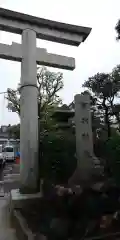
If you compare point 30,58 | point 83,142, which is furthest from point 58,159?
point 30,58

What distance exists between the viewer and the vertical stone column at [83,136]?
5484 mm

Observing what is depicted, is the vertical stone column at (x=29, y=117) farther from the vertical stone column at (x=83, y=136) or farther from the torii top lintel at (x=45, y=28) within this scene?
the vertical stone column at (x=83, y=136)

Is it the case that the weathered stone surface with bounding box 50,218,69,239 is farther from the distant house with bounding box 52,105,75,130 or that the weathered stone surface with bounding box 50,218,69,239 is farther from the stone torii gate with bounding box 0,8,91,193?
the distant house with bounding box 52,105,75,130

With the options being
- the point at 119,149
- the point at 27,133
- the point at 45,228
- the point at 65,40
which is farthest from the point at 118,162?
the point at 65,40

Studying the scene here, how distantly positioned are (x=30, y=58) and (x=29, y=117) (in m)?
1.70

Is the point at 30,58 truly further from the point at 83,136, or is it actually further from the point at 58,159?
the point at 58,159

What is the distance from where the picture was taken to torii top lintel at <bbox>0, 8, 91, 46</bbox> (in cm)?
653

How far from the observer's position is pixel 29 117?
6121mm

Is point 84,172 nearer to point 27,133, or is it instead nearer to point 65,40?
point 27,133

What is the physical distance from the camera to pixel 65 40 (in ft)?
23.2

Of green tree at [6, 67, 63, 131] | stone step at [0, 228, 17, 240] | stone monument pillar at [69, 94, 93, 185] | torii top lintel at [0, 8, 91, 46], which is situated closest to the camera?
stone step at [0, 228, 17, 240]

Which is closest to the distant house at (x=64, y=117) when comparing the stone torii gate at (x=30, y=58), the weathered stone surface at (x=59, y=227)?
the stone torii gate at (x=30, y=58)

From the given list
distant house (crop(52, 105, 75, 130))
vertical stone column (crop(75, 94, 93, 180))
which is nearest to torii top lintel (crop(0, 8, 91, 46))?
vertical stone column (crop(75, 94, 93, 180))

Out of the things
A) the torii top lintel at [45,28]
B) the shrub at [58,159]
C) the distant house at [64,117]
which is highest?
the torii top lintel at [45,28]
